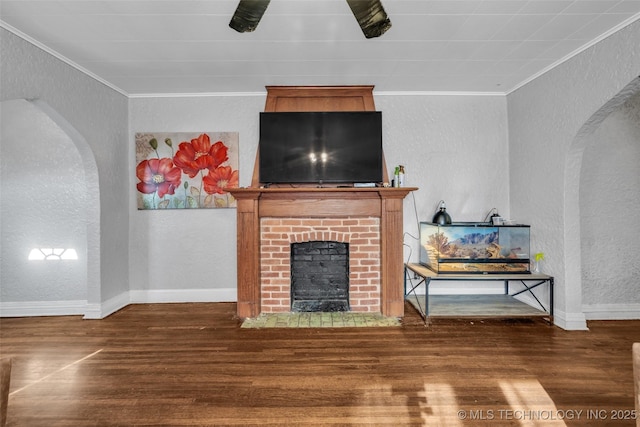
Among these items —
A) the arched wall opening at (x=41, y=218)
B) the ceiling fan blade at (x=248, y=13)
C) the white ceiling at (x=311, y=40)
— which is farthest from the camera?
the arched wall opening at (x=41, y=218)

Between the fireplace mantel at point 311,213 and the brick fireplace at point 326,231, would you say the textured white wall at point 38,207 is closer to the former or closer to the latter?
the fireplace mantel at point 311,213

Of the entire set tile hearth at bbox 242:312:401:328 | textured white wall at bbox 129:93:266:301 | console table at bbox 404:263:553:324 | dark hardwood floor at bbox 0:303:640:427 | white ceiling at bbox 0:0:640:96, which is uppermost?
white ceiling at bbox 0:0:640:96

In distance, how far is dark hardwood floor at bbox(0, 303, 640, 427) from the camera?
1864 mm

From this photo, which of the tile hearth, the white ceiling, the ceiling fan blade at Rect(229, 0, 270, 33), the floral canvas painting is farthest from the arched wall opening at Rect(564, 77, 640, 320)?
the floral canvas painting

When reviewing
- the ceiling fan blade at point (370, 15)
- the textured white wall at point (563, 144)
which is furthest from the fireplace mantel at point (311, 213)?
the ceiling fan blade at point (370, 15)

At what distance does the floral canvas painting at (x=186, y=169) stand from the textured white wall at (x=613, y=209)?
3789 millimetres

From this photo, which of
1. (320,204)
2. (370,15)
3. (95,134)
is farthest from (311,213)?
(95,134)

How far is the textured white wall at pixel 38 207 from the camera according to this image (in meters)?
3.54

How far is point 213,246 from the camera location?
3.91 m

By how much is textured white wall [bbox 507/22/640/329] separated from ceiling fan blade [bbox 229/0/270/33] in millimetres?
2695

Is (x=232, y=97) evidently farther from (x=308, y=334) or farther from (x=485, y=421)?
(x=485, y=421)

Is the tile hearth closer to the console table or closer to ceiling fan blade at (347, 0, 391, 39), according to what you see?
the console table

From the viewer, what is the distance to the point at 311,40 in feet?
8.82

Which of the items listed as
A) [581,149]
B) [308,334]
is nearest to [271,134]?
[308,334]
